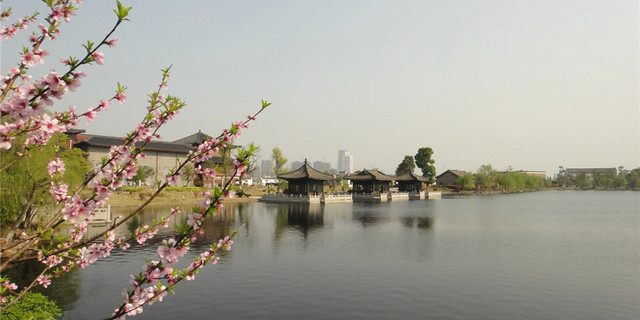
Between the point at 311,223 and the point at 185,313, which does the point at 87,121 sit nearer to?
the point at 185,313

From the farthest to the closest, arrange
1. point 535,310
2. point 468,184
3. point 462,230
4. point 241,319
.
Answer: point 468,184 → point 462,230 → point 535,310 → point 241,319

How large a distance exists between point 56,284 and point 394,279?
43.0ft

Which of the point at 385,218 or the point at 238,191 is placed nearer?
the point at 238,191

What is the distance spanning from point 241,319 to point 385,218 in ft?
99.5

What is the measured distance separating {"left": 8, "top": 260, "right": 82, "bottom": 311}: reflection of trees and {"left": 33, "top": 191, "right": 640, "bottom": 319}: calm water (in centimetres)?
7

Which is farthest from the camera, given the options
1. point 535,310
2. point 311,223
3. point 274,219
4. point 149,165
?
point 149,165

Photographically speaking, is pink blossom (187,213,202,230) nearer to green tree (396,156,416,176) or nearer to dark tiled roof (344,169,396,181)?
dark tiled roof (344,169,396,181)

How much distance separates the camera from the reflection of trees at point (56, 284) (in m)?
14.1

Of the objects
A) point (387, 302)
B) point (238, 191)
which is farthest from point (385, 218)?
point (238, 191)

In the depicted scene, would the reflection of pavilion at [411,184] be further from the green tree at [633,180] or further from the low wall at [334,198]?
the green tree at [633,180]

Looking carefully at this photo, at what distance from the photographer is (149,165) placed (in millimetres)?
66125

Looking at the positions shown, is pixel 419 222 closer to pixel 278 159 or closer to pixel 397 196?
pixel 397 196

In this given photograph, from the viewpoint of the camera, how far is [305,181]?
64812 millimetres

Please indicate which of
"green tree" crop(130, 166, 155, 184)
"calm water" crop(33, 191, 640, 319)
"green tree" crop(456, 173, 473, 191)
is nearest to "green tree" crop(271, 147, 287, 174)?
"green tree" crop(130, 166, 155, 184)
